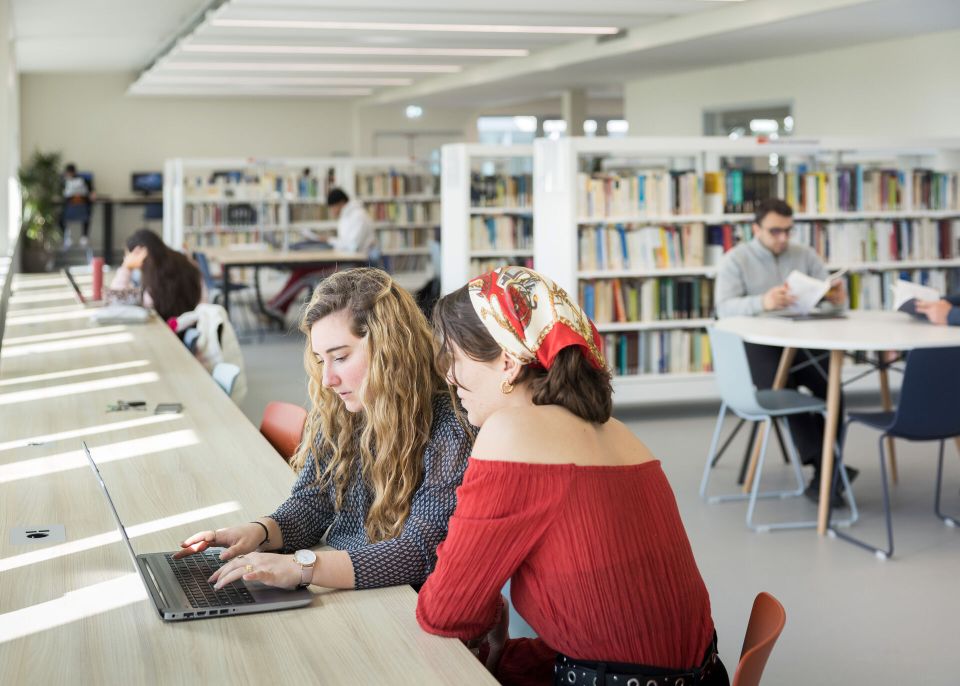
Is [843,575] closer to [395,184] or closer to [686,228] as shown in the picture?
[686,228]

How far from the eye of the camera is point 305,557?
6.34 feet

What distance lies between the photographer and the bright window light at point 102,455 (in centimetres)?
281

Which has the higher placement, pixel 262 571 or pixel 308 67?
pixel 308 67

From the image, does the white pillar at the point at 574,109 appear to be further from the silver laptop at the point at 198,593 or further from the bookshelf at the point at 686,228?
the silver laptop at the point at 198,593

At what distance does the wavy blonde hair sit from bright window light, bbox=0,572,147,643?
0.45 meters

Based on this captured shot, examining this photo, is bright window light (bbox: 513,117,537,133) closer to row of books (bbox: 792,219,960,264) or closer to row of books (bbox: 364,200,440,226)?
row of books (bbox: 364,200,440,226)

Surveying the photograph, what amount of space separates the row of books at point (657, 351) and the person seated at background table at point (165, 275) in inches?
96.9

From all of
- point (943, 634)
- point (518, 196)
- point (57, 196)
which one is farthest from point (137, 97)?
point (943, 634)

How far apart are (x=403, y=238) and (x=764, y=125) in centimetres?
425

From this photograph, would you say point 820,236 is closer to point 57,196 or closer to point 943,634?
point 943,634

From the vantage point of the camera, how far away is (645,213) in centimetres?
670

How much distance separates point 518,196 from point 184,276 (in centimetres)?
276

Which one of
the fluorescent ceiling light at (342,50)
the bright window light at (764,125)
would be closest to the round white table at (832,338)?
the fluorescent ceiling light at (342,50)

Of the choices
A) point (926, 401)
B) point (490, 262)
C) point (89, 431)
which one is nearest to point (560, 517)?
point (89, 431)
